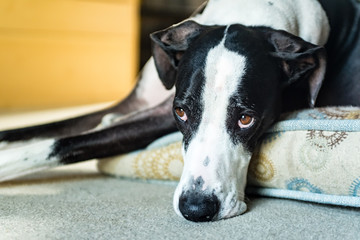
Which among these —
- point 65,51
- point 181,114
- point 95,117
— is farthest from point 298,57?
point 65,51

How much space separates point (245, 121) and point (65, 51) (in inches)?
118

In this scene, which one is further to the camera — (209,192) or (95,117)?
(95,117)

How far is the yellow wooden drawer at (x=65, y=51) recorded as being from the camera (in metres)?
3.83

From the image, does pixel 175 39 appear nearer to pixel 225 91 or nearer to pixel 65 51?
pixel 225 91

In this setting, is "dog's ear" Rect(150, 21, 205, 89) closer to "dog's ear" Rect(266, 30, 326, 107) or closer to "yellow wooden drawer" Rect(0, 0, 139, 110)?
"dog's ear" Rect(266, 30, 326, 107)

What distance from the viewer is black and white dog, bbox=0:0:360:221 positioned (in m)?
1.29

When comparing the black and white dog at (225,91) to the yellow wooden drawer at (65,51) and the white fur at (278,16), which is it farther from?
the yellow wooden drawer at (65,51)

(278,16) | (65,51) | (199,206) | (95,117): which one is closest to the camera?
(199,206)

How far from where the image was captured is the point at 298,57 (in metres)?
1.44

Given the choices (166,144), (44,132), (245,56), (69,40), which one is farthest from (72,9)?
(245,56)

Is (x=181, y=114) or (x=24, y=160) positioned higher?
(x=181, y=114)

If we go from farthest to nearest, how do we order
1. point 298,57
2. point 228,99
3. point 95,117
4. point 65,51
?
point 65,51
point 95,117
point 298,57
point 228,99

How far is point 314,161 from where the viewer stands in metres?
1.39

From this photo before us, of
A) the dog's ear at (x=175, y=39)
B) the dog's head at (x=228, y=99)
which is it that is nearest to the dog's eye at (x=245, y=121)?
the dog's head at (x=228, y=99)
